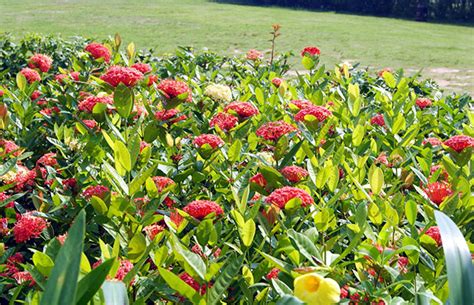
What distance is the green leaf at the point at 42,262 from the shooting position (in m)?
0.94

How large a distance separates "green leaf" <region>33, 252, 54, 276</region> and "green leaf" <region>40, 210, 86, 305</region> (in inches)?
14.7

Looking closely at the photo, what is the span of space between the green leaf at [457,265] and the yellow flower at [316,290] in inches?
4.8

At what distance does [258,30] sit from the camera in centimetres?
1533

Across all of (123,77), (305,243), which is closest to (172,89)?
(123,77)

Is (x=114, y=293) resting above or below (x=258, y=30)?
above

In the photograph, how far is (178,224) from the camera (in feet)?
4.30

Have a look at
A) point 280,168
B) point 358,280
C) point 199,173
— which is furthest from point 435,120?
point 358,280

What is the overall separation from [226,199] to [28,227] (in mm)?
486

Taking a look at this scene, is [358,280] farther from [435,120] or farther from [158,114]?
[435,120]

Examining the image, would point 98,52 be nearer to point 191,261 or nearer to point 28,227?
point 28,227

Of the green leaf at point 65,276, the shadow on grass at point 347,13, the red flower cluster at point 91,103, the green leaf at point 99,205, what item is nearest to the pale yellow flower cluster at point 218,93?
the red flower cluster at point 91,103

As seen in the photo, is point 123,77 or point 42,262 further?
point 123,77

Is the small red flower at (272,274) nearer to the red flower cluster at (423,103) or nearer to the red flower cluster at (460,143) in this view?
the red flower cluster at (460,143)

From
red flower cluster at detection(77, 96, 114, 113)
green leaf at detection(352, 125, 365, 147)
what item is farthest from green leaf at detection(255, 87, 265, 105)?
red flower cluster at detection(77, 96, 114, 113)
